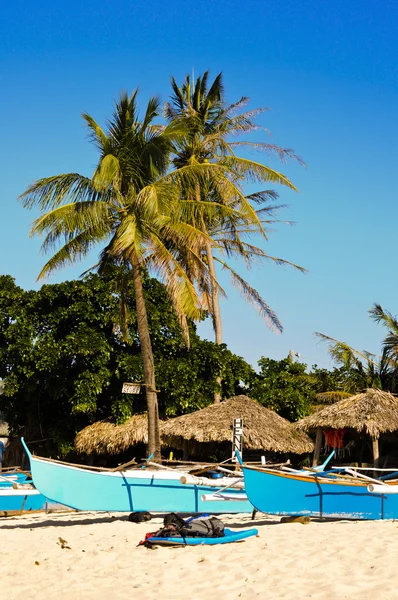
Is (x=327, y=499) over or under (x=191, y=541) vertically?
over

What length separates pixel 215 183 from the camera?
20422mm

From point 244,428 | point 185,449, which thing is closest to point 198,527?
point 244,428

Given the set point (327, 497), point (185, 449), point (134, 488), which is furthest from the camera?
point (185, 449)

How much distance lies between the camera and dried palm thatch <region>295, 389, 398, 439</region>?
16.6 m

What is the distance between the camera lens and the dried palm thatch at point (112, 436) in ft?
62.2

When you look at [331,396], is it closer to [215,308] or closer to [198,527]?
[215,308]

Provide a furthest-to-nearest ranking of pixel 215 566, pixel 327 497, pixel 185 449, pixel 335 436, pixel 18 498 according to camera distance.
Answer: pixel 185 449, pixel 335 436, pixel 18 498, pixel 327 497, pixel 215 566

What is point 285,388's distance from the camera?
21641 millimetres

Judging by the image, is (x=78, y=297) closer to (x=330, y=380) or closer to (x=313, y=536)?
(x=330, y=380)

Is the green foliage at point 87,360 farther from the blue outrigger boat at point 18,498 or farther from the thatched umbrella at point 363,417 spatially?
the blue outrigger boat at point 18,498

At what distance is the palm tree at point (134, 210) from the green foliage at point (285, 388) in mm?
6821

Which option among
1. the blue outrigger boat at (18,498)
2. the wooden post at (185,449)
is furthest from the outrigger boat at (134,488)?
the wooden post at (185,449)

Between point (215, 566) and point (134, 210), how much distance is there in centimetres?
870

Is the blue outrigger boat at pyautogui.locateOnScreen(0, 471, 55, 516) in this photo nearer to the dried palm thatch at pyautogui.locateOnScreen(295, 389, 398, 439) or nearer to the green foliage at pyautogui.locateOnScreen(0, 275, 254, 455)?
the green foliage at pyautogui.locateOnScreen(0, 275, 254, 455)
